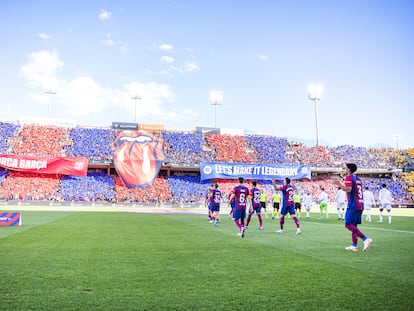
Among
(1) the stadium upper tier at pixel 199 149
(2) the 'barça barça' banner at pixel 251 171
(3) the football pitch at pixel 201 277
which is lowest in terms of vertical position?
(3) the football pitch at pixel 201 277

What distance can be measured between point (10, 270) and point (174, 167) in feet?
141

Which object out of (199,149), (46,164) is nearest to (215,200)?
(46,164)

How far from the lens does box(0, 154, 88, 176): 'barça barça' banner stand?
42.9 metres

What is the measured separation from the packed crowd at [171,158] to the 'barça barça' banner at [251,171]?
140 cm

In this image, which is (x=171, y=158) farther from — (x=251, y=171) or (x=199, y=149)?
(x=251, y=171)

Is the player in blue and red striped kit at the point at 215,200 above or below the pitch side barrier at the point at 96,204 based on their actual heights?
above

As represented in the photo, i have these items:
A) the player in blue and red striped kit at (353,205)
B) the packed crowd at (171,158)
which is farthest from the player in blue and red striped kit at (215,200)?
the packed crowd at (171,158)

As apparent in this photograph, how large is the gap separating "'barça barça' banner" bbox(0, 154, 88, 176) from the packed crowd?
3.27ft

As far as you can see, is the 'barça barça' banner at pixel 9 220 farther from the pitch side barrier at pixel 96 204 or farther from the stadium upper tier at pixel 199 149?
the stadium upper tier at pixel 199 149

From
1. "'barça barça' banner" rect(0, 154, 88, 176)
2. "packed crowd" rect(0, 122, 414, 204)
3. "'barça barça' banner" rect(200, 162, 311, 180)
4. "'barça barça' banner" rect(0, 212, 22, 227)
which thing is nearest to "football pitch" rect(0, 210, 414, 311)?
"'barça barça' banner" rect(0, 212, 22, 227)

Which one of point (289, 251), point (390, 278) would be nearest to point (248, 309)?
point (390, 278)

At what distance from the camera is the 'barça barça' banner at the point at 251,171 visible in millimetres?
47719

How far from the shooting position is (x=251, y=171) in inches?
1929

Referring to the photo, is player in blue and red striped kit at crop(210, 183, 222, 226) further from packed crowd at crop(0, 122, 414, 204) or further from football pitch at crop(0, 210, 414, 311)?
packed crowd at crop(0, 122, 414, 204)
